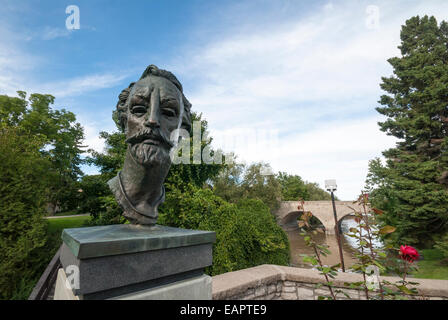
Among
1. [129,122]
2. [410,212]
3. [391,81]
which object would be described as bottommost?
[410,212]

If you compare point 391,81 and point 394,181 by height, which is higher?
point 391,81

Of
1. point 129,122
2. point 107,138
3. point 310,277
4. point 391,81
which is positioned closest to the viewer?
point 129,122

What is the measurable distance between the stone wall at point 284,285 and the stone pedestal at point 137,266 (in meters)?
1.39

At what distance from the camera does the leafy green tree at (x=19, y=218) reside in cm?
584

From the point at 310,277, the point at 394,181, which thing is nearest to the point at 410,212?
the point at 394,181

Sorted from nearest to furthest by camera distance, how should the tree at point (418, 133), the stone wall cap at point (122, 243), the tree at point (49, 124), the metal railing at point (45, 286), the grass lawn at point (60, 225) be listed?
the stone wall cap at point (122, 243), the metal railing at point (45, 286), the grass lawn at point (60, 225), the tree at point (418, 133), the tree at point (49, 124)

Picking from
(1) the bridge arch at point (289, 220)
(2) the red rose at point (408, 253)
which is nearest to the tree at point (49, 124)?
(2) the red rose at point (408, 253)

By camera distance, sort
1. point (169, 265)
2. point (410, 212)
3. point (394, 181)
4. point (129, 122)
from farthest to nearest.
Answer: point (394, 181), point (410, 212), point (129, 122), point (169, 265)

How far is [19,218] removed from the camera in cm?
660

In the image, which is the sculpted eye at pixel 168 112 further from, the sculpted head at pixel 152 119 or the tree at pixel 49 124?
the tree at pixel 49 124
